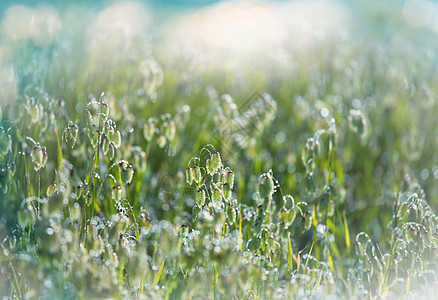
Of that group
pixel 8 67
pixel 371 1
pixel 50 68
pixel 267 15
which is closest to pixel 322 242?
pixel 50 68

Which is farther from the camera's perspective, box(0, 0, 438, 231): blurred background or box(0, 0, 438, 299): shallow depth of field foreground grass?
box(0, 0, 438, 231): blurred background

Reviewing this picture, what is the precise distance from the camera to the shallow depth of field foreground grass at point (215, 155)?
1409 millimetres

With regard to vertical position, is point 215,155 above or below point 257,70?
below

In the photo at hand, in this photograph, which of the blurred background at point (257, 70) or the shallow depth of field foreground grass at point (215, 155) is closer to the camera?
the shallow depth of field foreground grass at point (215, 155)

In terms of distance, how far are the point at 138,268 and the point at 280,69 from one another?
1.98 m

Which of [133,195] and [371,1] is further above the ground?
[371,1]

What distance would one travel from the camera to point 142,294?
1.32 meters

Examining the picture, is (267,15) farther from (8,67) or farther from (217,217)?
(217,217)

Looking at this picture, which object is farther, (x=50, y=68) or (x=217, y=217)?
(x=50, y=68)

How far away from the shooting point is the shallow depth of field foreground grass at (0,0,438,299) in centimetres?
141

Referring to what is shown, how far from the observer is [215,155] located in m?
1.39

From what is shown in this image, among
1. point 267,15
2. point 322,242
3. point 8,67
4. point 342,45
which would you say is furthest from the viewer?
point 267,15

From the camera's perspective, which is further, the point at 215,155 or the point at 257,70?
the point at 257,70

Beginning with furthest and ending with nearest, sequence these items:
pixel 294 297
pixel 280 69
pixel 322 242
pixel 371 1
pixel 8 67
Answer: pixel 371 1 → pixel 280 69 → pixel 8 67 → pixel 322 242 → pixel 294 297
